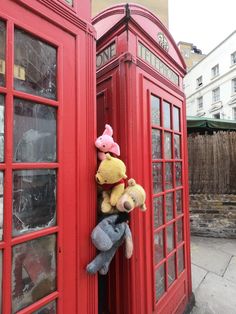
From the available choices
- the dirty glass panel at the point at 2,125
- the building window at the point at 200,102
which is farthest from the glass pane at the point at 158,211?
the building window at the point at 200,102

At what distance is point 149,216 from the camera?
2.12 metres

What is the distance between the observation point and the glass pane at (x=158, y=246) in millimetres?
2223

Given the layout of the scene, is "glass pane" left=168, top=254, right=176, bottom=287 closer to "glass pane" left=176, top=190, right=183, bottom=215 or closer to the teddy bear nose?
"glass pane" left=176, top=190, right=183, bottom=215

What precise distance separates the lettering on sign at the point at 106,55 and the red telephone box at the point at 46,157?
541 mm

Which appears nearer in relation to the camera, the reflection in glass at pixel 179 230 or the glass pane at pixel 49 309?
the glass pane at pixel 49 309

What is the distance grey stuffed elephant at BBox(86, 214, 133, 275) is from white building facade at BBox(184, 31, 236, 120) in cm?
2017

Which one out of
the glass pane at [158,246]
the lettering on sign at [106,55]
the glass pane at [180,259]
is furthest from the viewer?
the glass pane at [180,259]

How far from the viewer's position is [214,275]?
3.65m

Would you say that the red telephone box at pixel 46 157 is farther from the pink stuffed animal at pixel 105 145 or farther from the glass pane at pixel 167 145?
the glass pane at pixel 167 145

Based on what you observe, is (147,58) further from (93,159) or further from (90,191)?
(90,191)

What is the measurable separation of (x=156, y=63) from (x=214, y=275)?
315cm

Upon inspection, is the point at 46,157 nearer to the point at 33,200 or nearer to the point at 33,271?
the point at 33,200

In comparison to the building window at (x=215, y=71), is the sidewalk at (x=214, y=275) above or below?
below

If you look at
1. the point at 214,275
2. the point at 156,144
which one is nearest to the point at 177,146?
the point at 156,144
